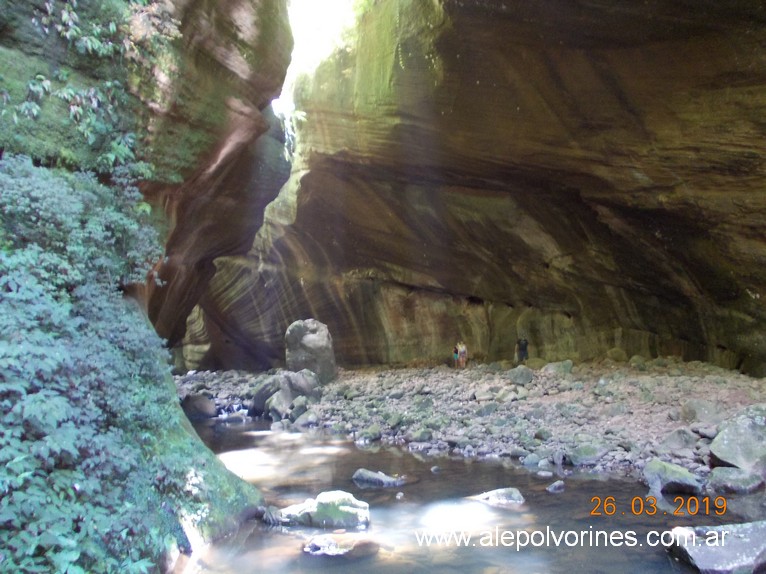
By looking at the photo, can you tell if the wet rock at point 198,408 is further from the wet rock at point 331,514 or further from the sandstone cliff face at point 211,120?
the wet rock at point 331,514

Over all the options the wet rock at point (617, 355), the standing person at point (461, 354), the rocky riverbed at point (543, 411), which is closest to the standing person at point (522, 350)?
the rocky riverbed at point (543, 411)

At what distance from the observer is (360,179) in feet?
46.2

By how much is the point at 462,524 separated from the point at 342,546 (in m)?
1.15

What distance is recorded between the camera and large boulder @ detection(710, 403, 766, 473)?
6.31 m

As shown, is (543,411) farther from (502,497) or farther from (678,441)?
(502,497)

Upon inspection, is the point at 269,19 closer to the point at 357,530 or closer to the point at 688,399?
the point at 357,530

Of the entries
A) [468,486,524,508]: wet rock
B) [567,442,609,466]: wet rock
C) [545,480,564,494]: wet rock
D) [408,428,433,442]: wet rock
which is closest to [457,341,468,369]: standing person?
[408,428,433,442]: wet rock

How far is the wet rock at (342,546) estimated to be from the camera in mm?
4809

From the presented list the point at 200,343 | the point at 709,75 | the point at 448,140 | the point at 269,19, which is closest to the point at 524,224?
the point at 448,140

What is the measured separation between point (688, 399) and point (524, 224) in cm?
549

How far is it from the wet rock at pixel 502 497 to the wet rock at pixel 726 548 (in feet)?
5.62

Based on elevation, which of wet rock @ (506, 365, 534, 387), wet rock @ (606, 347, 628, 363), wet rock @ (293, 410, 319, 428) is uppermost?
wet rock @ (606, 347, 628, 363)

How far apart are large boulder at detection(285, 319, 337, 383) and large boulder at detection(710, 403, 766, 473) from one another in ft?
34.9

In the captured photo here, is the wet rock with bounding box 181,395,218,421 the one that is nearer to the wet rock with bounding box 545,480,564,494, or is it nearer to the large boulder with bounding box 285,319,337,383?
the large boulder with bounding box 285,319,337,383
